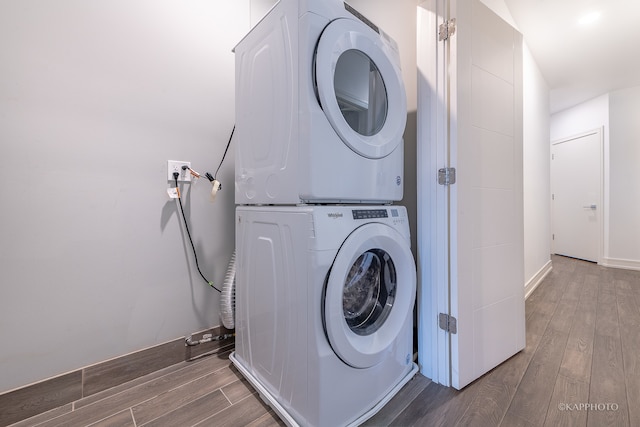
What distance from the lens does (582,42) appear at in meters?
2.65

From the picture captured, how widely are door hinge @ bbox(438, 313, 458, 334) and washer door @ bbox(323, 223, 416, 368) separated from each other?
0.65 ft

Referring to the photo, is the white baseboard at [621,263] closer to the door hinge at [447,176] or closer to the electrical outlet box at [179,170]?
the door hinge at [447,176]

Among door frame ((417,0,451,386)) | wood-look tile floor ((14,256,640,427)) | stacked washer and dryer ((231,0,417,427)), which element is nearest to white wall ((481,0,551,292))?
wood-look tile floor ((14,256,640,427))

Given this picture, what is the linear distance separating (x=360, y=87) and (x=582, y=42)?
323 cm

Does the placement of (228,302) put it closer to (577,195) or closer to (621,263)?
(621,263)

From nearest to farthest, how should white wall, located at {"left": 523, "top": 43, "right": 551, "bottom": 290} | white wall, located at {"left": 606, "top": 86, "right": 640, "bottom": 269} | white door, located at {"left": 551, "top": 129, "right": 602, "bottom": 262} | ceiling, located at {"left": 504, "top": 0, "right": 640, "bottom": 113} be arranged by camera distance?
ceiling, located at {"left": 504, "top": 0, "right": 640, "bottom": 113} → white wall, located at {"left": 523, "top": 43, "right": 551, "bottom": 290} → white wall, located at {"left": 606, "top": 86, "right": 640, "bottom": 269} → white door, located at {"left": 551, "top": 129, "right": 602, "bottom": 262}

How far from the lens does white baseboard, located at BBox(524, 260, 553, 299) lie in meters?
2.53

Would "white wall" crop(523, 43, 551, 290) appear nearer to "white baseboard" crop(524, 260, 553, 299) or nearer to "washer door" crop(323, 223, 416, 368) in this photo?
"white baseboard" crop(524, 260, 553, 299)

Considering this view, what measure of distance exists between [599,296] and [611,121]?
286cm

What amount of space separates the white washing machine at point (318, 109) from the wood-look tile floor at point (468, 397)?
2.84 ft

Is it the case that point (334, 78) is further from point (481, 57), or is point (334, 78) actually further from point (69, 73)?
point (69, 73)

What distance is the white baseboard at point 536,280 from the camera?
2.53m

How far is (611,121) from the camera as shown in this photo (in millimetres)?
3686

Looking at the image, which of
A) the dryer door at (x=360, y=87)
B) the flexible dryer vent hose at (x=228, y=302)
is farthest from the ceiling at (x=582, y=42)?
the flexible dryer vent hose at (x=228, y=302)
